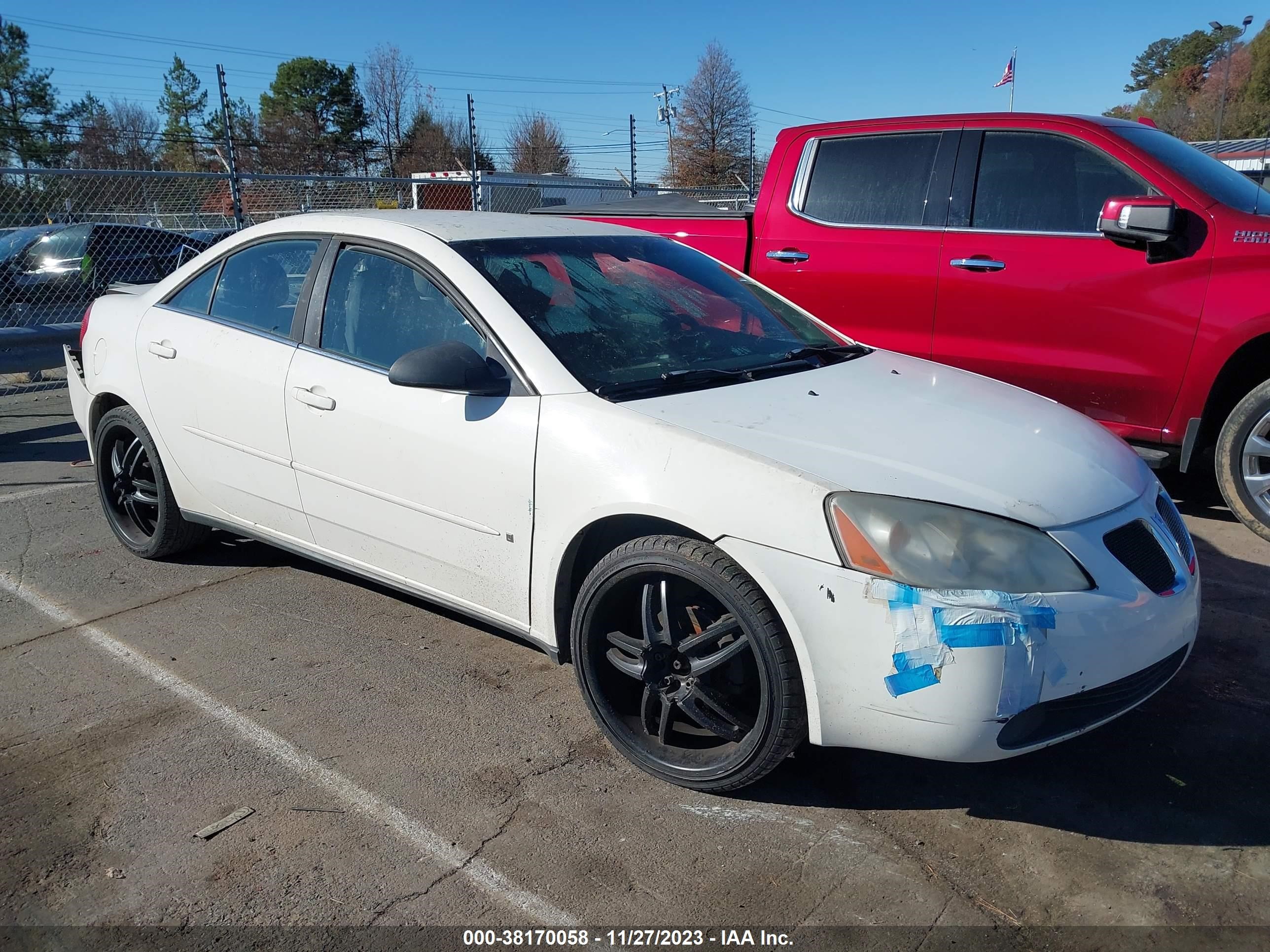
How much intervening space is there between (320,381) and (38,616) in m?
1.72

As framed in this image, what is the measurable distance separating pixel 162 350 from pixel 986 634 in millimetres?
3492

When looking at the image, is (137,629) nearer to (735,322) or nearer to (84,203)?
(735,322)

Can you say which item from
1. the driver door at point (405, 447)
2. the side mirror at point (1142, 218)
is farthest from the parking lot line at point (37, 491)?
the side mirror at point (1142, 218)

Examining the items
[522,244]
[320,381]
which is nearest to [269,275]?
[320,381]

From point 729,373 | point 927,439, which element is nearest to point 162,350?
point 729,373

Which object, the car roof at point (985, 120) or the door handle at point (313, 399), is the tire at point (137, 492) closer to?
the door handle at point (313, 399)

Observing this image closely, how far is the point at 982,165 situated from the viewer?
5367 millimetres

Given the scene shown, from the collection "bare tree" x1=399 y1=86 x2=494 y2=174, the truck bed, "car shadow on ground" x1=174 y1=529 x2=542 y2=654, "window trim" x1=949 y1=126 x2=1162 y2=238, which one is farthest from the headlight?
"bare tree" x1=399 y1=86 x2=494 y2=174

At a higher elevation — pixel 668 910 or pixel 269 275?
pixel 269 275

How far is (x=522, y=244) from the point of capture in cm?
364

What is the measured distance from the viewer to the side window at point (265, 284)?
3.88 m

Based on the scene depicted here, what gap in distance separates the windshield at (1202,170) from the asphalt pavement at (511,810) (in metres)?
2.18

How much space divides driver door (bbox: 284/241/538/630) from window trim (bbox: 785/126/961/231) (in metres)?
3.07

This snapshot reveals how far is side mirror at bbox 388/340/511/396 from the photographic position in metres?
3.07
